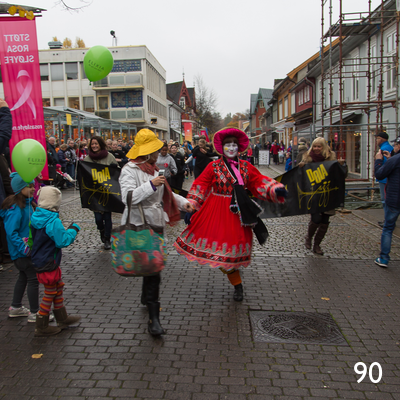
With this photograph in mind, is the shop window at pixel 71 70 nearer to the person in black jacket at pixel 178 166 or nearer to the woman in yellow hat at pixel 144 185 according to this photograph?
the person in black jacket at pixel 178 166

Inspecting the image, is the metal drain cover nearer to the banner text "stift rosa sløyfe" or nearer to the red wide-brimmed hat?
the red wide-brimmed hat

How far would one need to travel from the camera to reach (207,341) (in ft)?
12.1

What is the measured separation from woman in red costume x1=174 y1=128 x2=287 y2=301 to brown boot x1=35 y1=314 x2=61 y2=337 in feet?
5.31

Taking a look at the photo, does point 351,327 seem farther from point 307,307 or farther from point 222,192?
point 222,192

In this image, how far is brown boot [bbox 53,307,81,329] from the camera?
3928mm

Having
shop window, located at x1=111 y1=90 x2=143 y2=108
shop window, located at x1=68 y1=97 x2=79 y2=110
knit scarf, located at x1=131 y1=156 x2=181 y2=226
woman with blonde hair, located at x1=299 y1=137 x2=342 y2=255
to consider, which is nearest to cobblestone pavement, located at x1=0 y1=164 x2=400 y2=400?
woman with blonde hair, located at x1=299 y1=137 x2=342 y2=255

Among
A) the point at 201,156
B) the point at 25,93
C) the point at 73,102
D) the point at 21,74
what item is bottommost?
the point at 201,156

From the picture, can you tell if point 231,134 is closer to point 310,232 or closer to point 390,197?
point 390,197

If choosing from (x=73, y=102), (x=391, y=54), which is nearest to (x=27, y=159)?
(x=391, y=54)

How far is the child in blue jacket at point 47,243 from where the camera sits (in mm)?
3658

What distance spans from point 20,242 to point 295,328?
2832 millimetres

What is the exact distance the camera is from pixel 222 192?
4.70 metres

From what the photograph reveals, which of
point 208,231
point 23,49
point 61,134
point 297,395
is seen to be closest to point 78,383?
point 297,395

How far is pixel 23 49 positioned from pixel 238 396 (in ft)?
24.1
